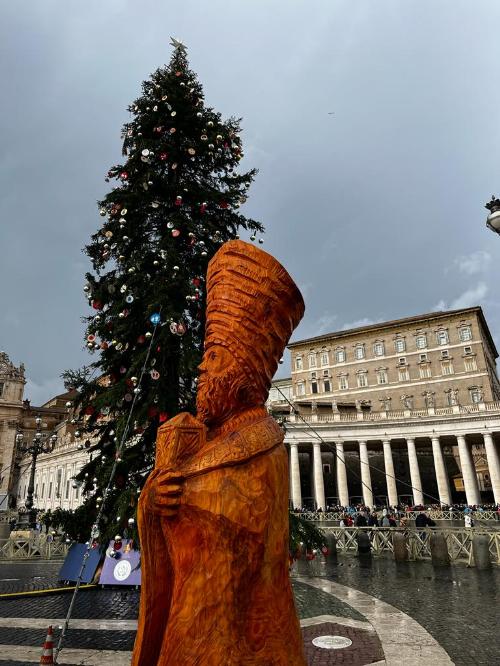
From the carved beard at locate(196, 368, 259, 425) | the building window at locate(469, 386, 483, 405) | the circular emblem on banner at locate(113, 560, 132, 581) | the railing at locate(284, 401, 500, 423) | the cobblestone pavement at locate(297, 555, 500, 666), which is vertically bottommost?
the cobblestone pavement at locate(297, 555, 500, 666)

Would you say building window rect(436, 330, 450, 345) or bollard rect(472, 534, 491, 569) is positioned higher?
building window rect(436, 330, 450, 345)

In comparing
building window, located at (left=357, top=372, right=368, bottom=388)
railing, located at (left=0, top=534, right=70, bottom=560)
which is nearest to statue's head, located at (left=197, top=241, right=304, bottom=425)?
railing, located at (left=0, top=534, right=70, bottom=560)

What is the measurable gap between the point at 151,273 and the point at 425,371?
5524 centimetres

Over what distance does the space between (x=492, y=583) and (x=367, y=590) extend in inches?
137

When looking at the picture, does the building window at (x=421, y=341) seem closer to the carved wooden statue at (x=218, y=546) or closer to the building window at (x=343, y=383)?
the building window at (x=343, y=383)

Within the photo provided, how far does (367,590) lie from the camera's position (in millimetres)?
10648

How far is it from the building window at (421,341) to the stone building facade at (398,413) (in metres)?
0.13

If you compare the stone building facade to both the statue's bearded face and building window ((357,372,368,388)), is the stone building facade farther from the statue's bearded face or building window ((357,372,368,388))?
the statue's bearded face

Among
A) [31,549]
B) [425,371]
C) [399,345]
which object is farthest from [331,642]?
[399,345]

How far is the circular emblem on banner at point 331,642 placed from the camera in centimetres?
630

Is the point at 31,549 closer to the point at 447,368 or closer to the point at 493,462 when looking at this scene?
the point at 493,462

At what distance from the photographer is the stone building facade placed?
40469 millimetres

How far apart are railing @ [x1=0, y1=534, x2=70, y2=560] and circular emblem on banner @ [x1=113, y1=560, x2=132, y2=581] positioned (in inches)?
318

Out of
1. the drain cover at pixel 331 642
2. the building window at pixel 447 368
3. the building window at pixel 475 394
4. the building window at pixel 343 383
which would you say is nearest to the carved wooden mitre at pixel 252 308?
the drain cover at pixel 331 642
